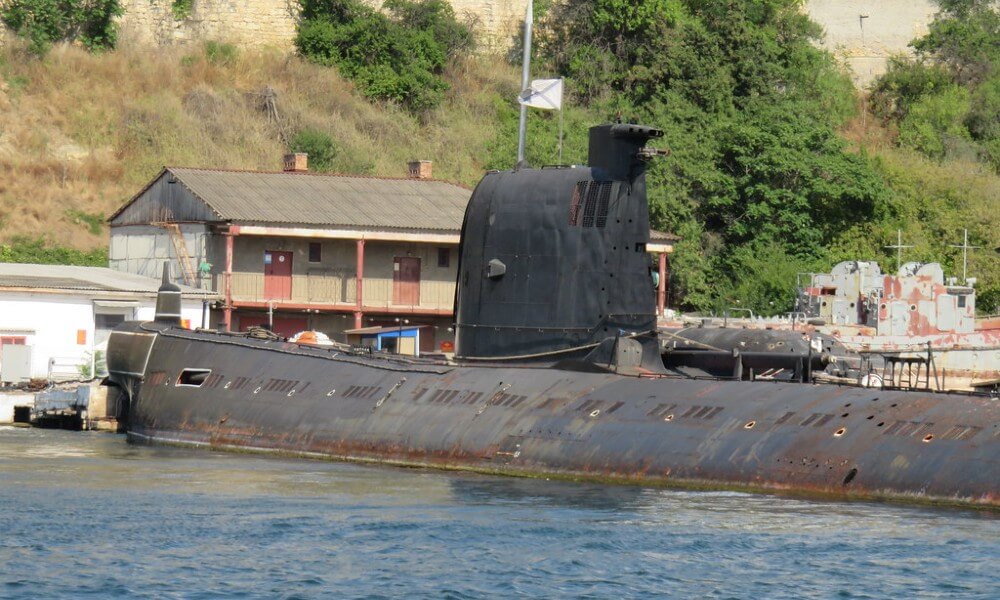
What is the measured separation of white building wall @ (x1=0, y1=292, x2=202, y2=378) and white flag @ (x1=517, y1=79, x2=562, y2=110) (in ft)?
59.9

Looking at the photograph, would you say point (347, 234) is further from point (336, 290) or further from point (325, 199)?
point (336, 290)

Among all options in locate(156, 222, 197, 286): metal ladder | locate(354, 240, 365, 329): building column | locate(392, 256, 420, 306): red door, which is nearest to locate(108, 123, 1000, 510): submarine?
locate(354, 240, 365, 329): building column

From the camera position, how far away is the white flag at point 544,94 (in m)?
31.8

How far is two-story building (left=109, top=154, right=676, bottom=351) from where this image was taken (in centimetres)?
5231

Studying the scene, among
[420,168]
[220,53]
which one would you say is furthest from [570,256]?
[220,53]

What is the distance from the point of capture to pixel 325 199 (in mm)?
54594

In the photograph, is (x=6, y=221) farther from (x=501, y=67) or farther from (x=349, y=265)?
(x=501, y=67)

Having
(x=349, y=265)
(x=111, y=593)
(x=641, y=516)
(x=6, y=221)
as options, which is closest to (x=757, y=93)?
(x=349, y=265)

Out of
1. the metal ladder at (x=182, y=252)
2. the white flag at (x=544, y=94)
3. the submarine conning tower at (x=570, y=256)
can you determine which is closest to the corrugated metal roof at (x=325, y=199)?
the metal ladder at (x=182, y=252)

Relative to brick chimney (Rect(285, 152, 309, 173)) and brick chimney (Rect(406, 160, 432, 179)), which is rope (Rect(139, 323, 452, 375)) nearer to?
brick chimney (Rect(285, 152, 309, 173))

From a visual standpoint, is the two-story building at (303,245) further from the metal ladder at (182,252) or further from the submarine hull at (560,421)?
the submarine hull at (560,421)

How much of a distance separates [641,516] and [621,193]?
8334 millimetres

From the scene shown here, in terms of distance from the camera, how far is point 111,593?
58.7 feet

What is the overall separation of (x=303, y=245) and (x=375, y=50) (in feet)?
89.0
